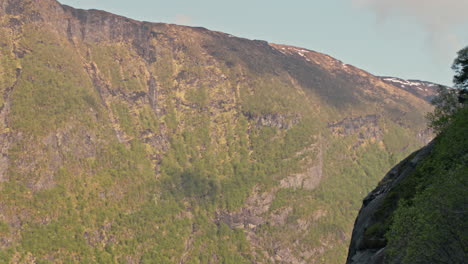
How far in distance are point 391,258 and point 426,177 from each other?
983 inches

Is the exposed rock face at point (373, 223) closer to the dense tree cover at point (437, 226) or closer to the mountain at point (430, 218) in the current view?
the mountain at point (430, 218)

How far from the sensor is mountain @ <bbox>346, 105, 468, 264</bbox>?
57469mm

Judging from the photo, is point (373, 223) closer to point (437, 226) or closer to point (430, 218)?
point (430, 218)

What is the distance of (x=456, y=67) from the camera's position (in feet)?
433

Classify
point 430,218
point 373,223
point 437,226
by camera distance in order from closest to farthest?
point 437,226 → point 430,218 → point 373,223

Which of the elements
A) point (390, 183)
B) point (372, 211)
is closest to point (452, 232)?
point (372, 211)

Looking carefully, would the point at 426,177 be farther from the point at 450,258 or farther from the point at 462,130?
the point at 450,258

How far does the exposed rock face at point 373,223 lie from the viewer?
274 ft

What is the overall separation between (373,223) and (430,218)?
35318 mm

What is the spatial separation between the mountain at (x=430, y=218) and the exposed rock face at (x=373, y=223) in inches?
7.5

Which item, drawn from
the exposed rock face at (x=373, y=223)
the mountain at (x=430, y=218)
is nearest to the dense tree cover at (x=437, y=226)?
the mountain at (x=430, y=218)

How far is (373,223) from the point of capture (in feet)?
310

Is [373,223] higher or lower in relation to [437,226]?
lower

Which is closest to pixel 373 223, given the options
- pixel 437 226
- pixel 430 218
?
pixel 430 218
